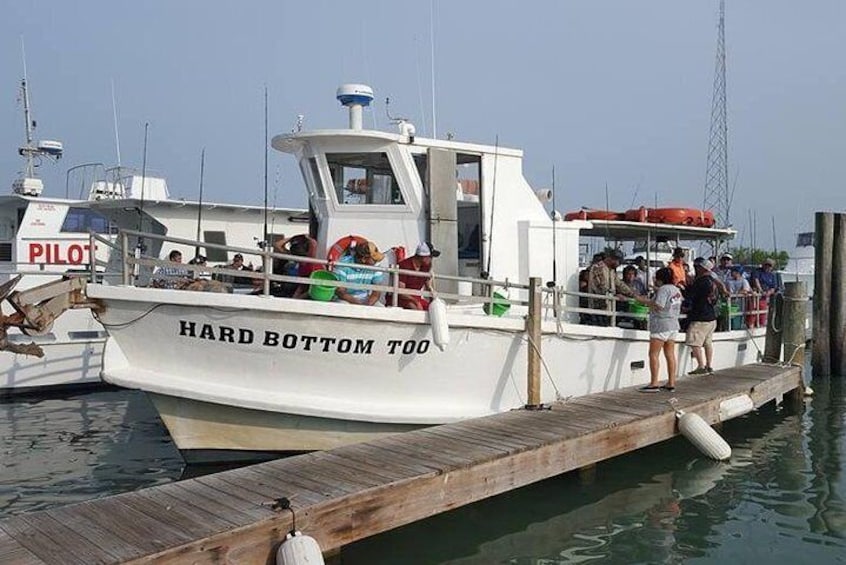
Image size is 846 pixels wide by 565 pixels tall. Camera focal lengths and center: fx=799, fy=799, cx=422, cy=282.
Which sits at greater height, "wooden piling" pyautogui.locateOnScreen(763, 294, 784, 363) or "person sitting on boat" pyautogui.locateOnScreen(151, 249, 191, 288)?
"person sitting on boat" pyautogui.locateOnScreen(151, 249, 191, 288)

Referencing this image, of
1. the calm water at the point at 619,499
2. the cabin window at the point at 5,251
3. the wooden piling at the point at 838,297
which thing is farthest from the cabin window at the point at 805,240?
the cabin window at the point at 5,251

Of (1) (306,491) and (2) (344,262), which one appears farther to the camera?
(2) (344,262)

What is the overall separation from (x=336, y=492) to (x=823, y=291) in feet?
44.6

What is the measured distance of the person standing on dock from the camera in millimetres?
10734

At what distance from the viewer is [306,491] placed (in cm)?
590

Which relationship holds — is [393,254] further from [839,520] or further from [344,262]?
[839,520]

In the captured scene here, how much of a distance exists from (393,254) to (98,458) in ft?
15.0

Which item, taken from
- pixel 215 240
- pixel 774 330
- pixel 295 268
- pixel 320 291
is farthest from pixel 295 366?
pixel 215 240

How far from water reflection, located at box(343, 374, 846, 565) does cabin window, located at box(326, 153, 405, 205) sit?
379cm

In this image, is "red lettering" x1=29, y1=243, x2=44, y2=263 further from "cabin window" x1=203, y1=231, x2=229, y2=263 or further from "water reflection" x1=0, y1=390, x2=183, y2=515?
"water reflection" x1=0, y1=390, x2=183, y2=515

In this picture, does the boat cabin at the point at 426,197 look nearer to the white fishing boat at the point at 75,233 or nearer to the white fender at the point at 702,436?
the white fender at the point at 702,436

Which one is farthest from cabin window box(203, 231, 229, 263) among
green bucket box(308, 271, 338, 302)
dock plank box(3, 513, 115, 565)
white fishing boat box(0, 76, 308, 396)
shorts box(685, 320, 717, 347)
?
dock plank box(3, 513, 115, 565)

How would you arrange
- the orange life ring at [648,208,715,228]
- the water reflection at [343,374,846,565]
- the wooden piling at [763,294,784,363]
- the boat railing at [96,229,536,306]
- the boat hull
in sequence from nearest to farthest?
the water reflection at [343,374,846,565]
the boat railing at [96,229,536,306]
the boat hull
the orange life ring at [648,208,715,228]
the wooden piling at [763,294,784,363]

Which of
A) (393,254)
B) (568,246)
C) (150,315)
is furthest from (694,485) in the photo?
(150,315)
